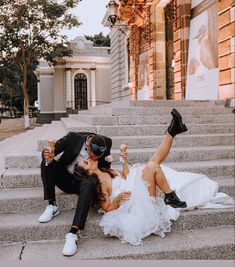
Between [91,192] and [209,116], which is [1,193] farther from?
[209,116]

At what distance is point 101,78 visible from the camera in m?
35.0

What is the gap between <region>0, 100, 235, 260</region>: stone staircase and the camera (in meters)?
3.85

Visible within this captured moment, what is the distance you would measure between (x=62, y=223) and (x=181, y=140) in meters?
3.18

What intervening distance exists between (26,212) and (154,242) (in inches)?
66.7

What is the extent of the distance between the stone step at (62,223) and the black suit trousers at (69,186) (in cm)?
28

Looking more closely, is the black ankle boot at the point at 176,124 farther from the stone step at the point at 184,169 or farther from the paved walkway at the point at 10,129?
the paved walkway at the point at 10,129

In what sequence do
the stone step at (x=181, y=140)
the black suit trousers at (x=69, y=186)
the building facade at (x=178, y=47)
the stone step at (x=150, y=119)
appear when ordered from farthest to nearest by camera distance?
the building facade at (x=178, y=47) → the stone step at (x=150, y=119) → the stone step at (x=181, y=140) → the black suit trousers at (x=69, y=186)

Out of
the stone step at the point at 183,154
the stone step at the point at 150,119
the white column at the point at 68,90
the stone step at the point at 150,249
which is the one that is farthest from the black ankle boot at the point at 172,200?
the white column at the point at 68,90

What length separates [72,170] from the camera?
4.54 meters

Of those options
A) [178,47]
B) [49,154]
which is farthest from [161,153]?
[178,47]

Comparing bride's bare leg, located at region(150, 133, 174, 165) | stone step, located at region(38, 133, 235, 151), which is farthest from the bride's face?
stone step, located at region(38, 133, 235, 151)

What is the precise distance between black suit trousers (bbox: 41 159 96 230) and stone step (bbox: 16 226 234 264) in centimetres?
32

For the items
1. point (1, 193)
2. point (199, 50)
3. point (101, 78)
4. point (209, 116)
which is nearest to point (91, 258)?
point (1, 193)

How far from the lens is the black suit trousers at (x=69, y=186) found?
13.1 feet
